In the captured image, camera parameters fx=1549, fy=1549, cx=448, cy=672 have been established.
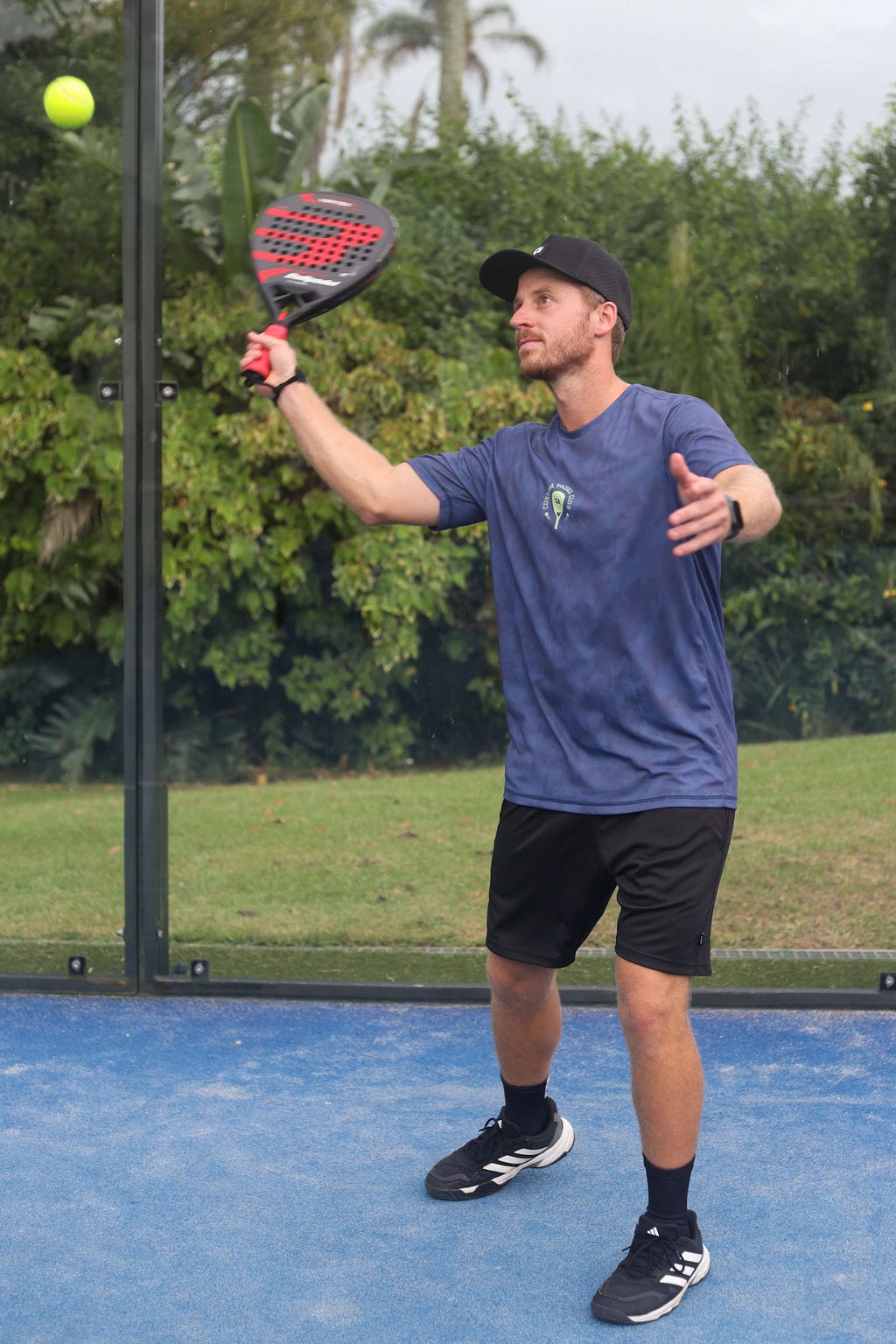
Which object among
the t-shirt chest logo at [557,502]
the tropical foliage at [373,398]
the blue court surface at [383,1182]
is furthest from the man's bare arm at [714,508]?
the tropical foliage at [373,398]

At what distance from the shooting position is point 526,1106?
3139 millimetres

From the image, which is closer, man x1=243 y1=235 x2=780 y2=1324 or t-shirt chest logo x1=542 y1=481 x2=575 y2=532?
man x1=243 y1=235 x2=780 y2=1324

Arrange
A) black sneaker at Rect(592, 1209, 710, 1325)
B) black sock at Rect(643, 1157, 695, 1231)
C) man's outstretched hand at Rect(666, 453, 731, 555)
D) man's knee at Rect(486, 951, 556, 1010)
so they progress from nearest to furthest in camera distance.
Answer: man's outstretched hand at Rect(666, 453, 731, 555) → black sneaker at Rect(592, 1209, 710, 1325) → black sock at Rect(643, 1157, 695, 1231) → man's knee at Rect(486, 951, 556, 1010)

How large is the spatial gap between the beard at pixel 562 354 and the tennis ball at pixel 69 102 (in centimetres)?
207

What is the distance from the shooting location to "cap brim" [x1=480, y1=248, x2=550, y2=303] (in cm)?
290

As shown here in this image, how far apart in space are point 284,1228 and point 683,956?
94 cm

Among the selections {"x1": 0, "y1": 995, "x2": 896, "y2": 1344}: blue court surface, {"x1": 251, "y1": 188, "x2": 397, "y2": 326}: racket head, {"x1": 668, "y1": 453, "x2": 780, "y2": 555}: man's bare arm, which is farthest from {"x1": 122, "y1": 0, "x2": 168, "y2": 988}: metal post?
{"x1": 668, "y1": 453, "x2": 780, "y2": 555}: man's bare arm

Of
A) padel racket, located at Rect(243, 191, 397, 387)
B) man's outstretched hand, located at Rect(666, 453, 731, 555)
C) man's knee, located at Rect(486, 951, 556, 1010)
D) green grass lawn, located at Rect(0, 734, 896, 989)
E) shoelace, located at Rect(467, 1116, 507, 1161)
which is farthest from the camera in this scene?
green grass lawn, located at Rect(0, 734, 896, 989)

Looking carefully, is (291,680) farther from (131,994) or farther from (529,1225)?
(529,1225)

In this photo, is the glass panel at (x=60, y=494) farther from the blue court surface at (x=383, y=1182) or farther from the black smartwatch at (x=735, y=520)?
the black smartwatch at (x=735, y=520)

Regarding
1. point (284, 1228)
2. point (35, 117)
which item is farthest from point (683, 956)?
point (35, 117)

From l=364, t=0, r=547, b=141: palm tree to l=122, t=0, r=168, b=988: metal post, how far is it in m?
0.62

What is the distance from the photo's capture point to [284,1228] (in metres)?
2.90

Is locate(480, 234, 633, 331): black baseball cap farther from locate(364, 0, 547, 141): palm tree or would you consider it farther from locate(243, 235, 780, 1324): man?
locate(364, 0, 547, 141): palm tree
